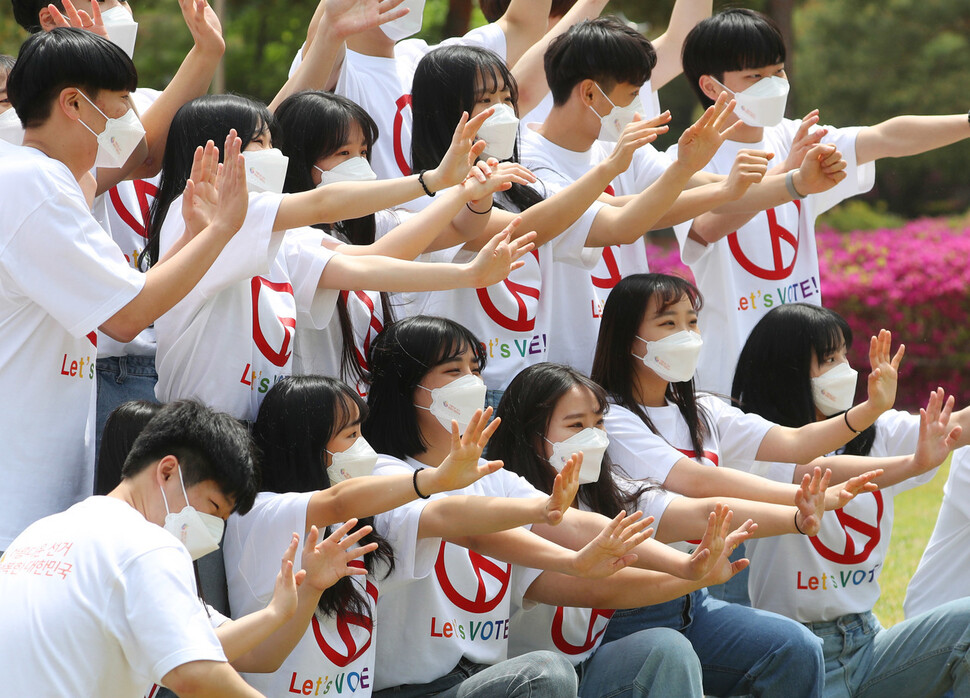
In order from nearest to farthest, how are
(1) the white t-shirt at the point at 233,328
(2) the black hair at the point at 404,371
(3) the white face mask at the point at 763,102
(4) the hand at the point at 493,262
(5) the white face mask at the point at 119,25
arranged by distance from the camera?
(1) the white t-shirt at the point at 233,328 < (4) the hand at the point at 493,262 < (2) the black hair at the point at 404,371 < (5) the white face mask at the point at 119,25 < (3) the white face mask at the point at 763,102

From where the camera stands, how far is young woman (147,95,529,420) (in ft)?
12.8

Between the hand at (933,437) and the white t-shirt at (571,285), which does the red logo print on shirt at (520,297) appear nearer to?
the white t-shirt at (571,285)

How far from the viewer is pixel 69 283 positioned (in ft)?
11.0

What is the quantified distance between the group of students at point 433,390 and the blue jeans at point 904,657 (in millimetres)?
12

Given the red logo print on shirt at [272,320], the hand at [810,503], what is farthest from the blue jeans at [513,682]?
the red logo print on shirt at [272,320]

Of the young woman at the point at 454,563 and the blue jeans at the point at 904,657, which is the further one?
the blue jeans at the point at 904,657

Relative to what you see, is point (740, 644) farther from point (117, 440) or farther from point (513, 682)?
point (117, 440)

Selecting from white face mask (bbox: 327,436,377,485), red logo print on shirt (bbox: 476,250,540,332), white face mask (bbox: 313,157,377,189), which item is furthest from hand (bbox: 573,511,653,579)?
white face mask (bbox: 313,157,377,189)

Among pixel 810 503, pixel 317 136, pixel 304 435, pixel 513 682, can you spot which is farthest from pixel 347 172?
pixel 810 503

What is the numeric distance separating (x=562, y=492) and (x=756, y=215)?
2.26 meters

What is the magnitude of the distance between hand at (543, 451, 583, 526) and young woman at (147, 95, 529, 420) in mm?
698

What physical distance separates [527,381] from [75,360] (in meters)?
1.53

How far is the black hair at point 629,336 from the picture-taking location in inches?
185

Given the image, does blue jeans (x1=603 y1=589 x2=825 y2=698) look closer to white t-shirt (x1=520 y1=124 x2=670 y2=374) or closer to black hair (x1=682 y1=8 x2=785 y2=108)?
white t-shirt (x1=520 y1=124 x2=670 y2=374)
